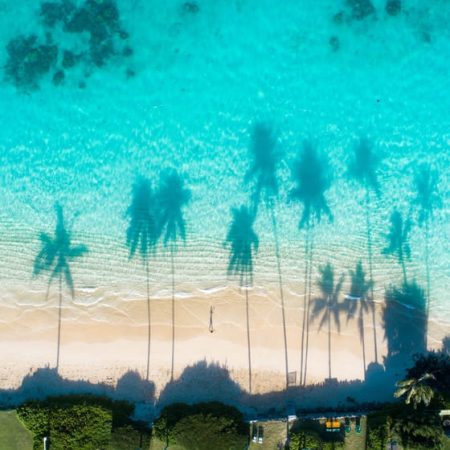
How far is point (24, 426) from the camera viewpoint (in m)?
24.5

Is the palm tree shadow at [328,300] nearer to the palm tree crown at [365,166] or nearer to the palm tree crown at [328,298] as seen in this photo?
the palm tree crown at [328,298]

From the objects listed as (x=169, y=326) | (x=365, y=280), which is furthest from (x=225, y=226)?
(x=365, y=280)

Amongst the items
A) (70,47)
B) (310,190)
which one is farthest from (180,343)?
(70,47)

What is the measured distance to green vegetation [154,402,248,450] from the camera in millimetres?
23562

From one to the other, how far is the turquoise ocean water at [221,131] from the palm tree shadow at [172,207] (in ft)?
1.40

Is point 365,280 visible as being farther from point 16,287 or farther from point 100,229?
point 16,287

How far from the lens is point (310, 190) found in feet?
85.5

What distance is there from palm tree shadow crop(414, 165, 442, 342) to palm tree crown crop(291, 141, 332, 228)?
4.73 metres

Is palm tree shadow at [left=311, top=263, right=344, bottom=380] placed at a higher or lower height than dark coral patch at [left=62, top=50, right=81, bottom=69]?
lower

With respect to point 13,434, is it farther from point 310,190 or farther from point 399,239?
point 399,239

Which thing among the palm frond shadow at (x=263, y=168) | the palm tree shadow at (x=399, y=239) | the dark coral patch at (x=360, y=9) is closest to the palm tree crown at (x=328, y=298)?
the palm tree shadow at (x=399, y=239)

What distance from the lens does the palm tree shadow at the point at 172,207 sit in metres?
25.9

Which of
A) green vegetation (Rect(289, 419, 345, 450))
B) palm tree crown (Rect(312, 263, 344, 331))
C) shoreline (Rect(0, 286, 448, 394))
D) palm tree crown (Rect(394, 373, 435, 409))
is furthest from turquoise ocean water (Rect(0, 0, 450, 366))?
green vegetation (Rect(289, 419, 345, 450))

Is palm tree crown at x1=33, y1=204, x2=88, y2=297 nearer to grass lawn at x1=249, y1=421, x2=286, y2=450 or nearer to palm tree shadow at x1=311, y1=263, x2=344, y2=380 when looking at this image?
grass lawn at x1=249, y1=421, x2=286, y2=450
